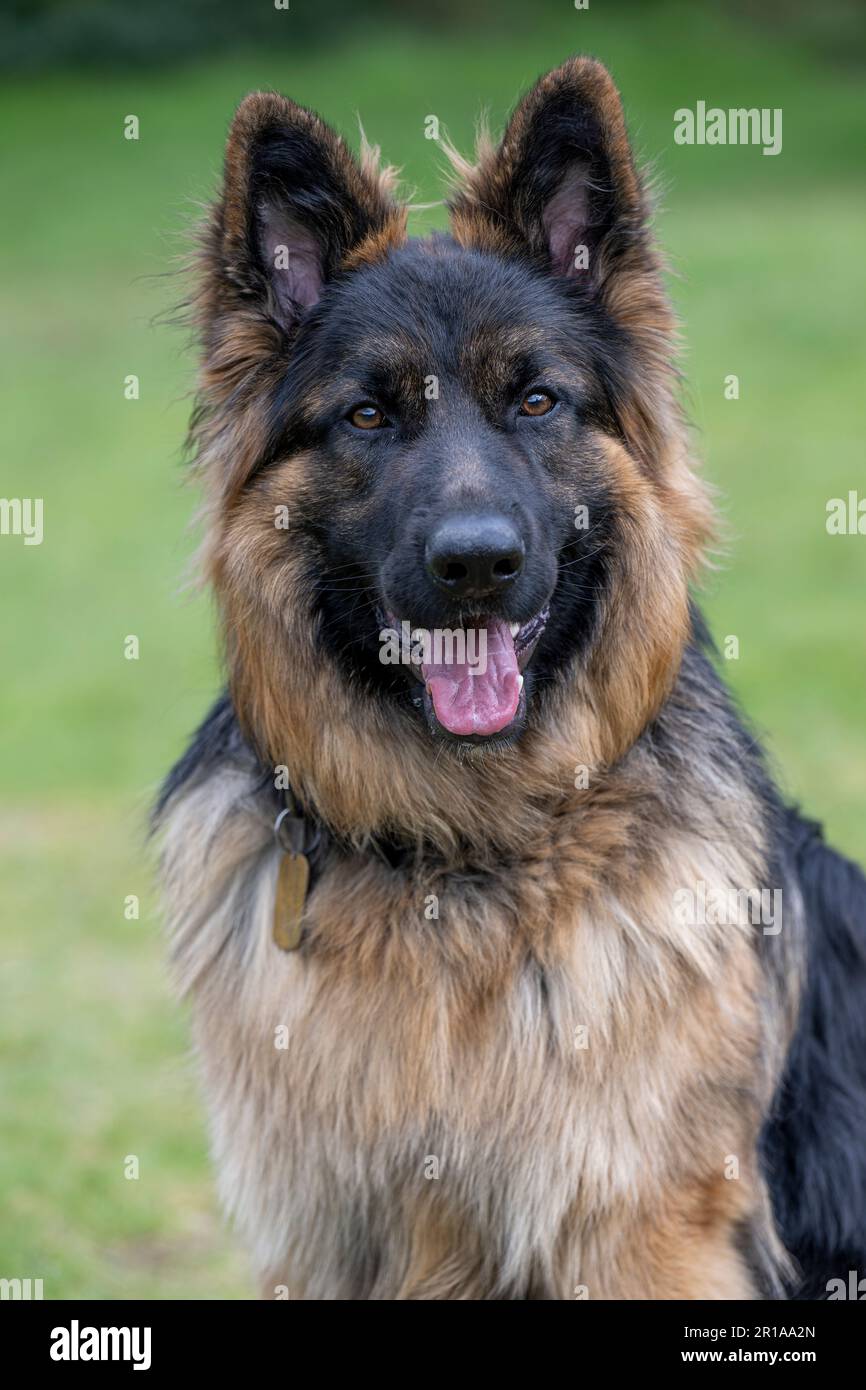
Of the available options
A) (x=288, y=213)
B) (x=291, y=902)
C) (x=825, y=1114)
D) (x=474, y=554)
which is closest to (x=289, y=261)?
(x=288, y=213)

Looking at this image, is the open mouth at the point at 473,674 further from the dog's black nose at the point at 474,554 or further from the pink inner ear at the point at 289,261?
the pink inner ear at the point at 289,261

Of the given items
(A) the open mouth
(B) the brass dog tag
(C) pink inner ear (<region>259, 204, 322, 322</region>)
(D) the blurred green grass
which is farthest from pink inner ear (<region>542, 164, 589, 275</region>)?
(B) the brass dog tag

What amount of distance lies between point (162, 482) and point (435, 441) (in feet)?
56.8

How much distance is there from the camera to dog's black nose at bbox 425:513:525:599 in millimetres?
3686

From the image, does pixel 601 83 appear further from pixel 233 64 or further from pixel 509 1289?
pixel 233 64

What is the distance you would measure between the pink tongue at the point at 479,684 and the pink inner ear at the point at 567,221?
1001 mm

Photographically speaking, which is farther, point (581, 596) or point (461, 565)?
point (581, 596)

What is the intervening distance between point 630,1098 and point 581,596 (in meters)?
1.23

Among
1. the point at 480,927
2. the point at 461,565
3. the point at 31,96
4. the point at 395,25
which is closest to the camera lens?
the point at 461,565

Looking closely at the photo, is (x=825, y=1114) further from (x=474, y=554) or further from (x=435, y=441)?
(x=435, y=441)

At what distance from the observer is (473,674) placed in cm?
392

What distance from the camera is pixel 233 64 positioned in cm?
3834
